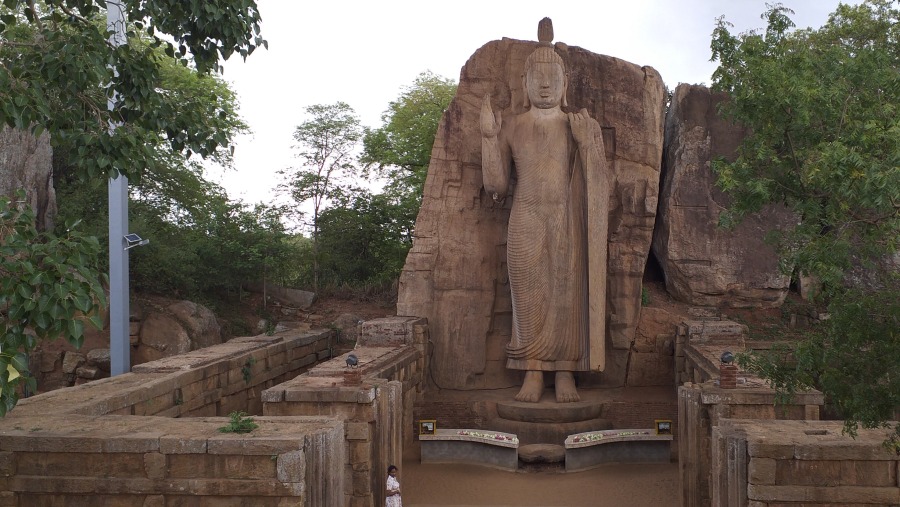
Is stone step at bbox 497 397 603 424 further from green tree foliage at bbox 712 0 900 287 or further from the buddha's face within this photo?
green tree foliage at bbox 712 0 900 287

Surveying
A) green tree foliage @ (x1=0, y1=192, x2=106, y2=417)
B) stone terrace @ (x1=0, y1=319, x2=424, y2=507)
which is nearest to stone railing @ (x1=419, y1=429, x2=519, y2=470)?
stone terrace @ (x1=0, y1=319, x2=424, y2=507)

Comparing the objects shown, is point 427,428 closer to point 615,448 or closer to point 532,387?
point 532,387

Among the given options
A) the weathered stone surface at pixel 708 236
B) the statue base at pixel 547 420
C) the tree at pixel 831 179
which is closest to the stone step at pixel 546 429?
the statue base at pixel 547 420

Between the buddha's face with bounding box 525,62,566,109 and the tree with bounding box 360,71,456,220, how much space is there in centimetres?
674

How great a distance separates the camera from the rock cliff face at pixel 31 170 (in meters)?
13.5

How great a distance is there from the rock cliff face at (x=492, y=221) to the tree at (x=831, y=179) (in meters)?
6.64

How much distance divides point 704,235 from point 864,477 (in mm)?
8949

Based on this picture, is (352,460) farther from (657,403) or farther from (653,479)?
(657,403)

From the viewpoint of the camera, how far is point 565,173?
11.4 metres

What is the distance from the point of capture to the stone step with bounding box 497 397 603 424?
10703 mm

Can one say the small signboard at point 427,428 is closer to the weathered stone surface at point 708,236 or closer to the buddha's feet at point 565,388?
the buddha's feet at point 565,388

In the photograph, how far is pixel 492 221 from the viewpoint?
12.5 m

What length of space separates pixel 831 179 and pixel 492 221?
7.95 metres

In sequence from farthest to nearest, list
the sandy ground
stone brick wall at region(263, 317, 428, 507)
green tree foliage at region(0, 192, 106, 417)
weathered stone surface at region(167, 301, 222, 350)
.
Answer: weathered stone surface at region(167, 301, 222, 350), the sandy ground, stone brick wall at region(263, 317, 428, 507), green tree foliage at region(0, 192, 106, 417)
